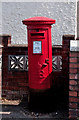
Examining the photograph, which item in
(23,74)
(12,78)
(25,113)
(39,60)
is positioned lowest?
(25,113)

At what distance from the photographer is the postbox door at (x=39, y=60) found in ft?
15.6

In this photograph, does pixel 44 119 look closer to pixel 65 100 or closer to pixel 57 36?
pixel 65 100

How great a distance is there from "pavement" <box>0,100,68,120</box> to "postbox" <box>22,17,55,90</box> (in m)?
0.54

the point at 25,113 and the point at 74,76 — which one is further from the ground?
the point at 74,76

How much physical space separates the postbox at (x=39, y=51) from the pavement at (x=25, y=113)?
541mm

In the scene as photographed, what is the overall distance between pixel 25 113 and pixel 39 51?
133cm

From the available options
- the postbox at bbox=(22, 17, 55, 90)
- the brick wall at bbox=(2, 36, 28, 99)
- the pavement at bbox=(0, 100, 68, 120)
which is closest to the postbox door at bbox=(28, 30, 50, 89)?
the postbox at bbox=(22, 17, 55, 90)

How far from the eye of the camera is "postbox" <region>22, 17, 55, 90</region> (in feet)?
15.4

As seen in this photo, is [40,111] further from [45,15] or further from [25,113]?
[45,15]

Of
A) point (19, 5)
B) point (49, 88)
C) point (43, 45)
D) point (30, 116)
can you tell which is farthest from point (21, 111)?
point (19, 5)

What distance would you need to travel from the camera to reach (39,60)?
481 centimetres

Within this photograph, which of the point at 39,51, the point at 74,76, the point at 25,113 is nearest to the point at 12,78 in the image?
the point at 25,113

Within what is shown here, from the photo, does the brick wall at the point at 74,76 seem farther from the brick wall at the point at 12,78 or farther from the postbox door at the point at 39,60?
the brick wall at the point at 12,78

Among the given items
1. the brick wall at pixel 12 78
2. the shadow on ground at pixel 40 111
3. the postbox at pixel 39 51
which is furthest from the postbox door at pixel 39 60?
the brick wall at pixel 12 78
